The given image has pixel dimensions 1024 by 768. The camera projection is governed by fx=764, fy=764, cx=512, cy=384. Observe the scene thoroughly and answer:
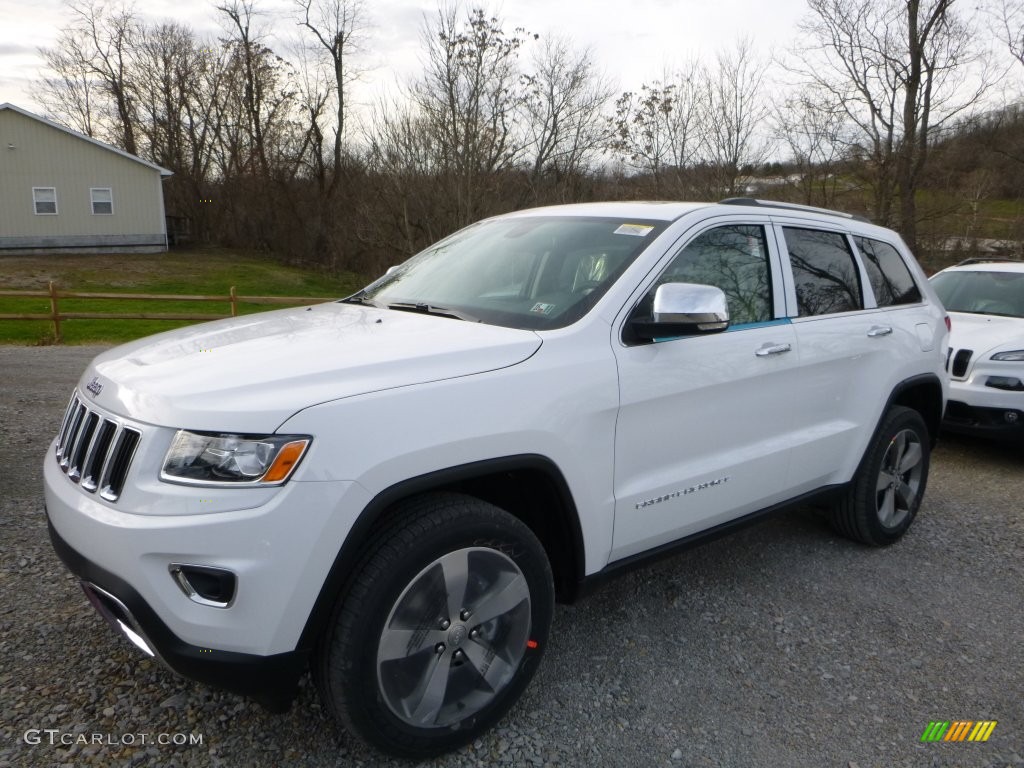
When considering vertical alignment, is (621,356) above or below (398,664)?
above

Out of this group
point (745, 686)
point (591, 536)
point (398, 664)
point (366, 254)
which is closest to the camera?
point (398, 664)

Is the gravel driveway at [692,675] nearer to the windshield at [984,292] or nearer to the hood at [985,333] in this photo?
the hood at [985,333]

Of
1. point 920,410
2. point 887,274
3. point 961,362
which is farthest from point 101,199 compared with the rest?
point 920,410

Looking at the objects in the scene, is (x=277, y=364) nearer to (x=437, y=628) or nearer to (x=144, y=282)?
(x=437, y=628)

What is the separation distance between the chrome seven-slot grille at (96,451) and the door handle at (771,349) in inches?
94.7

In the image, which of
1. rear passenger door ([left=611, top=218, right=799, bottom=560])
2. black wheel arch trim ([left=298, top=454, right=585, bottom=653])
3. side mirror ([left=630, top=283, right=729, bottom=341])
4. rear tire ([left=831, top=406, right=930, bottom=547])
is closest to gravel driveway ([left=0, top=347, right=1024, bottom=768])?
rear tire ([left=831, top=406, right=930, bottom=547])

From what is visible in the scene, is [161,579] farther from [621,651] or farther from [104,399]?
[621,651]

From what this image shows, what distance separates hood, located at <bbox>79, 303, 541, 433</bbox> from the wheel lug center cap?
802 mm

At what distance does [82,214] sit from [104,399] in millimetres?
31651

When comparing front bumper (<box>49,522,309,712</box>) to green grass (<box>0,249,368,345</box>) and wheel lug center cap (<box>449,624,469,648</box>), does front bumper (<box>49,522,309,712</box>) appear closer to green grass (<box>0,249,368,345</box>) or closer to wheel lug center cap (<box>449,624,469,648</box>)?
wheel lug center cap (<box>449,624,469,648</box>)

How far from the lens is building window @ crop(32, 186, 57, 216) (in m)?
28.4

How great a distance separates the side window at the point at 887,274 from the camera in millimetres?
4180

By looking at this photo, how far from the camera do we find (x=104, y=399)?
2.40 meters

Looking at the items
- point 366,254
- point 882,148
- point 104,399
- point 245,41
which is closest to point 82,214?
point 366,254
